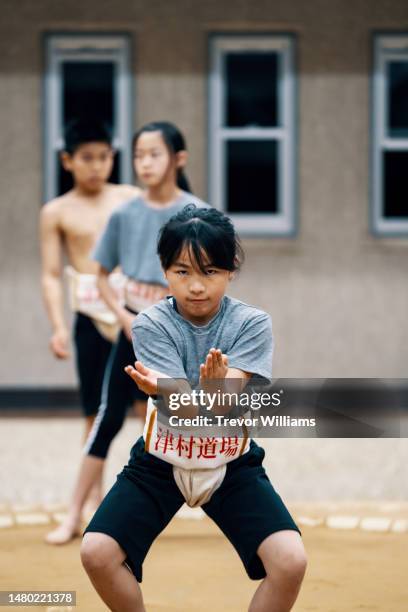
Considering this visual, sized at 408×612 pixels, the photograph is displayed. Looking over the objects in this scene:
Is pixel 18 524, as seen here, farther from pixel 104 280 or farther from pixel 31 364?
pixel 31 364

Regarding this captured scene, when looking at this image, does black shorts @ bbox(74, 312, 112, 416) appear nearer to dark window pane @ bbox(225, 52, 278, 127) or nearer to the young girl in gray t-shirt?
the young girl in gray t-shirt

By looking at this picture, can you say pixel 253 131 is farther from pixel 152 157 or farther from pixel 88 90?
pixel 152 157

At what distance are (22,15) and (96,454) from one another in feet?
19.9

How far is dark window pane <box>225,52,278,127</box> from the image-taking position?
11133 mm

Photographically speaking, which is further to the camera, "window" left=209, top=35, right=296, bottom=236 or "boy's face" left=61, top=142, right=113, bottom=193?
"window" left=209, top=35, right=296, bottom=236

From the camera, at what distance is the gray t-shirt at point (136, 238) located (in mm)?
5645

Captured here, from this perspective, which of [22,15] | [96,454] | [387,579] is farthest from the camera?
[22,15]

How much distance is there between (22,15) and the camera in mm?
10922

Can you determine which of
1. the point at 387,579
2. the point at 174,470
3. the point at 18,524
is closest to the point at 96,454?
the point at 18,524

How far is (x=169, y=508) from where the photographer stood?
367cm

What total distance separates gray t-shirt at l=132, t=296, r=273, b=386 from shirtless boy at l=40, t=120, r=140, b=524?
2463 mm

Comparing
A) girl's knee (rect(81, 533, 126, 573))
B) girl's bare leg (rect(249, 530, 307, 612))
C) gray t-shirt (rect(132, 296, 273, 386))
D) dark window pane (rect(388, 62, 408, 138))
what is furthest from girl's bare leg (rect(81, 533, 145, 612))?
dark window pane (rect(388, 62, 408, 138))

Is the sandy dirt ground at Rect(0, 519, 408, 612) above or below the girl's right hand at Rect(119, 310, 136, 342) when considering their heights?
below

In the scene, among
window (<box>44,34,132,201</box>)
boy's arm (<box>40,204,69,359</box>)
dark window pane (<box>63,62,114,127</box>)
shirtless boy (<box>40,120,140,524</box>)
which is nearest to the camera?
shirtless boy (<box>40,120,140,524</box>)
